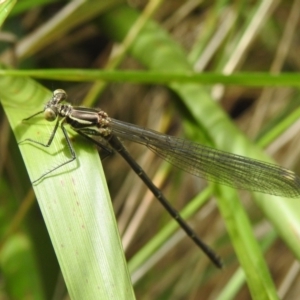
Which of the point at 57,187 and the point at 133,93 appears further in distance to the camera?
the point at 133,93

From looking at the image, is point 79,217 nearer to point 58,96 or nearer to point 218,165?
point 58,96

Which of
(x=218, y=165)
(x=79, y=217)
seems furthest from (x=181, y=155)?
(x=79, y=217)

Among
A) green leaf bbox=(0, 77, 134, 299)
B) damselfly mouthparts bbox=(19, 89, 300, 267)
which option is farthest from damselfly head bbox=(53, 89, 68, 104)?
green leaf bbox=(0, 77, 134, 299)

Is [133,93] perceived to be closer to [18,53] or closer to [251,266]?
[18,53]

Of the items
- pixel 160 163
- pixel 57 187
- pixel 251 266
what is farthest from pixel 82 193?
pixel 160 163

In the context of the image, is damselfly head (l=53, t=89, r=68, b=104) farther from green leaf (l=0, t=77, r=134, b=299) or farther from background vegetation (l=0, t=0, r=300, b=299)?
green leaf (l=0, t=77, r=134, b=299)

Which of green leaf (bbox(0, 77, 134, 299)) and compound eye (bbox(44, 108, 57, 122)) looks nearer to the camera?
green leaf (bbox(0, 77, 134, 299))
